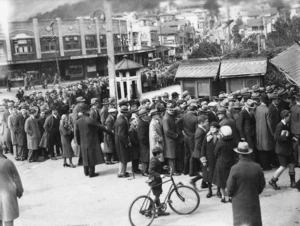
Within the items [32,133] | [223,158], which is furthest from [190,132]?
[32,133]

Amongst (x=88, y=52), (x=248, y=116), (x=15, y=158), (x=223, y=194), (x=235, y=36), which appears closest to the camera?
(x=223, y=194)

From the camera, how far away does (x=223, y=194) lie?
7.41 m

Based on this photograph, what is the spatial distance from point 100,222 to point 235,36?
16598mm

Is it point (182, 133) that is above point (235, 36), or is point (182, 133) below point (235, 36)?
below

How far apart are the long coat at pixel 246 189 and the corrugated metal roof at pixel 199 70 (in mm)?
10120

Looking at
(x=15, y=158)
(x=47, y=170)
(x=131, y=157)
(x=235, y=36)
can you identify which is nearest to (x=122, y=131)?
(x=131, y=157)

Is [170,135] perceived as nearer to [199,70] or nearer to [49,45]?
[199,70]

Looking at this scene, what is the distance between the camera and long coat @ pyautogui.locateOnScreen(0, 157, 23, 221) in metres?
5.90

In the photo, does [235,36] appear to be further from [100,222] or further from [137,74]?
[100,222]

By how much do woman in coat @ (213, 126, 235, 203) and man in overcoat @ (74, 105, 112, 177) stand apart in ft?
11.0

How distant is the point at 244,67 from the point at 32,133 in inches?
307

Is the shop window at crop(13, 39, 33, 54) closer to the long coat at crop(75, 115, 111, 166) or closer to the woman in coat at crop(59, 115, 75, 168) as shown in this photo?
the woman in coat at crop(59, 115, 75, 168)

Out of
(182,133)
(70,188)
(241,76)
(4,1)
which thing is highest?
(4,1)

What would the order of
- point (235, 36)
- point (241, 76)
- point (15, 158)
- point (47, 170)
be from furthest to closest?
1. point (235, 36)
2. point (241, 76)
3. point (15, 158)
4. point (47, 170)
